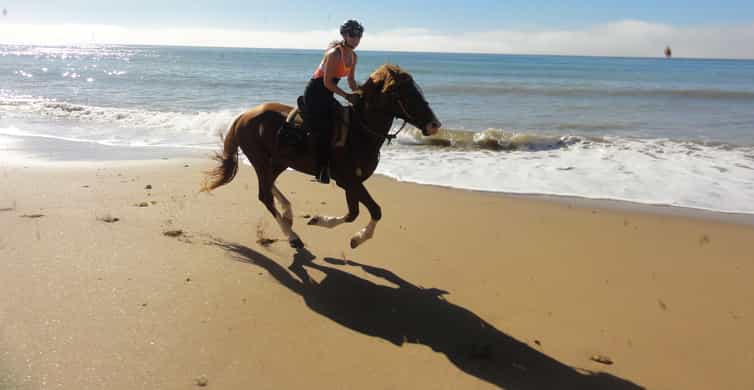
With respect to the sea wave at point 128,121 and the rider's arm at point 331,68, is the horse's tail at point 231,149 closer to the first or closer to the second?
the rider's arm at point 331,68

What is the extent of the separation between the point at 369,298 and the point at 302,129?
201 cm

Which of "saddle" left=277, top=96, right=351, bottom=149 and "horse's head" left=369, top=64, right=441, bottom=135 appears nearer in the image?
"horse's head" left=369, top=64, right=441, bottom=135

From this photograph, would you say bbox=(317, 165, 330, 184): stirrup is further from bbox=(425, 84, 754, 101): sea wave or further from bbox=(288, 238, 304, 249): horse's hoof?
bbox=(425, 84, 754, 101): sea wave

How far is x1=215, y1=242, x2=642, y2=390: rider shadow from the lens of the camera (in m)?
3.85

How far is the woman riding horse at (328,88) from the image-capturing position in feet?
17.7

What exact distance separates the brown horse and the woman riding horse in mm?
140

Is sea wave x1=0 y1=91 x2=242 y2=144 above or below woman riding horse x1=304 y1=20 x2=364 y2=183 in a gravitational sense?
below

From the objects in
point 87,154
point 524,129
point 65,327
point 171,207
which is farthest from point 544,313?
point 524,129

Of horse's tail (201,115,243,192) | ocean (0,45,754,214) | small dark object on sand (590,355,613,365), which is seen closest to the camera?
small dark object on sand (590,355,613,365)

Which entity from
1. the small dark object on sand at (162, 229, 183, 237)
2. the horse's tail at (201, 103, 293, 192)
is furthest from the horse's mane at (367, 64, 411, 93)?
the small dark object on sand at (162, 229, 183, 237)

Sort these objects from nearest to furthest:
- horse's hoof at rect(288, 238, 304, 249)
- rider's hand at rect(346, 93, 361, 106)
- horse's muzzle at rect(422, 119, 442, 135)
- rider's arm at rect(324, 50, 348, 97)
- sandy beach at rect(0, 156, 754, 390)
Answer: sandy beach at rect(0, 156, 754, 390) → horse's muzzle at rect(422, 119, 442, 135) → rider's arm at rect(324, 50, 348, 97) → rider's hand at rect(346, 93, 361, 106) → horse's hoof at rect(288, 238, 304, 249)

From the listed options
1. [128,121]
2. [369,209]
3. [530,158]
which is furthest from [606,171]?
[128,121]

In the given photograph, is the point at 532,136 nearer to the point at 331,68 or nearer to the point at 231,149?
the point at 231,149

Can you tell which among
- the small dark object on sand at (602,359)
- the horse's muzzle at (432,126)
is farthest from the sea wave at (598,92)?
the small dark object on sand at (602,359)
